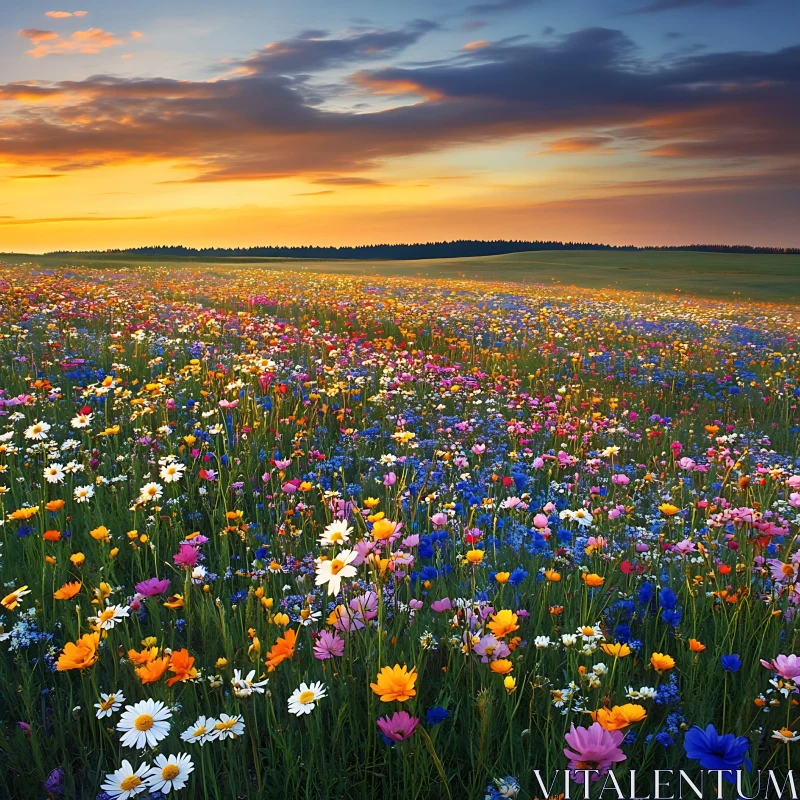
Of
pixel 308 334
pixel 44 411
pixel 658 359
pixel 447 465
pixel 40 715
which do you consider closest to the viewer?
pixel 40 715

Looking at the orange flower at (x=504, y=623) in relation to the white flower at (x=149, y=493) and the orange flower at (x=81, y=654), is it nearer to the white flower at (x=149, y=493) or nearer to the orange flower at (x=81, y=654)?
the orange flower at (x=81, y=654)

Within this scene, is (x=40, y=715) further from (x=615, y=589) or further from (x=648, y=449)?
(x=648, y=449)

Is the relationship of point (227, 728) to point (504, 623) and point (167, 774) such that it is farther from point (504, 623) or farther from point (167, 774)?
point (504, 623)

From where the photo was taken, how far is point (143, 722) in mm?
1821

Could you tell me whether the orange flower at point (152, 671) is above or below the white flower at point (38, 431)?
below

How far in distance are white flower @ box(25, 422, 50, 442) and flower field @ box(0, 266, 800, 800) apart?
0.06m

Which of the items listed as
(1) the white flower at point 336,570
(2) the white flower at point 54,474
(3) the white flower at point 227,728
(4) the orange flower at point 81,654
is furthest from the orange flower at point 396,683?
(2) the white flower at point 54,474

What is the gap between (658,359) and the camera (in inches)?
400

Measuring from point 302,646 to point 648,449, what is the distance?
4319mm

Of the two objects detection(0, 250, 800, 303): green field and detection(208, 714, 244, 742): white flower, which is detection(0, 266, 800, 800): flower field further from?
detection(0, 250, 800, 303): green field

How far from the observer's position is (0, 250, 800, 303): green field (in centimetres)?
4006

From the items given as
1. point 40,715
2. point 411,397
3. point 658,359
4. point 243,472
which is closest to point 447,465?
point 243,472

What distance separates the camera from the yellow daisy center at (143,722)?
5.96 ft

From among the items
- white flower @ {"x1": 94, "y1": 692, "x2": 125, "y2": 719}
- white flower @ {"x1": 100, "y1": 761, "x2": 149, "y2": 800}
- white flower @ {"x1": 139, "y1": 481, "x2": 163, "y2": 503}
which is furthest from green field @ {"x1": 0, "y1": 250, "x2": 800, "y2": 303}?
white flower @ {"x1": 100, "y1": 761, "x2": 149, "y2": 800}
